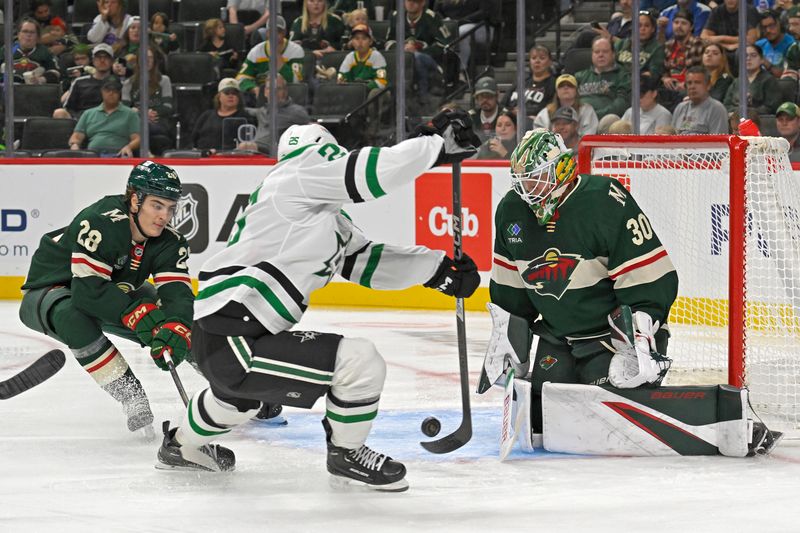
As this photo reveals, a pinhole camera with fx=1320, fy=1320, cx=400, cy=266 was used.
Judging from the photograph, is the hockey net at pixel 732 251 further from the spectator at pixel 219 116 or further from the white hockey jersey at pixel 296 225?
the spectator at pixel 219 116

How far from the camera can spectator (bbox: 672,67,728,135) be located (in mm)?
6645

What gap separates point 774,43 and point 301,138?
162 inches

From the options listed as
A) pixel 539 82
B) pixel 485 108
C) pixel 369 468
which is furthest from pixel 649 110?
pixel 369 468

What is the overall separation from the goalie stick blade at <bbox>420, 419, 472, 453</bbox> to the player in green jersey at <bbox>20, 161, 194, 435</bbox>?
81 centimetres

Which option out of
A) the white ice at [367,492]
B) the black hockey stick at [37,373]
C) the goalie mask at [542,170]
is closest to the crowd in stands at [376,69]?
the white ice at [367,492]

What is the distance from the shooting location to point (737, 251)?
366 centimetres

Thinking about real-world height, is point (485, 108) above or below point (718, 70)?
below

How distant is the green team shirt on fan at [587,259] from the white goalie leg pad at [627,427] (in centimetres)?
25

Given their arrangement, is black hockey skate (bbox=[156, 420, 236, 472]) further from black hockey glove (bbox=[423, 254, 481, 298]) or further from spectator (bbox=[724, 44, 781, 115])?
spectator (bbox=[724, 44, 781, 115])

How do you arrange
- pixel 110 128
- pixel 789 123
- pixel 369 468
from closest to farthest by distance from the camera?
pixel 369 468 < pixel 789 123 < pixel 110 128

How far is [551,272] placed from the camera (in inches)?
144

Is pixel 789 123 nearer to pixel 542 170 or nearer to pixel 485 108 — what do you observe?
pixel 485 108

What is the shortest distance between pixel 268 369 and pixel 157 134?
16.1 ft

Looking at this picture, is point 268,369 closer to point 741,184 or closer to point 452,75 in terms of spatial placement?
point 741,184
